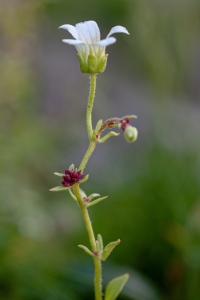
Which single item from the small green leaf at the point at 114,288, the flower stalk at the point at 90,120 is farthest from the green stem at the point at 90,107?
the small green leaf at the point at 114,288

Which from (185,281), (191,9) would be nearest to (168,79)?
(191,9)

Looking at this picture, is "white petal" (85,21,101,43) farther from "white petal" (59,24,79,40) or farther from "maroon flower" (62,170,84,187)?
"maroon flower" (62,170,84,187)

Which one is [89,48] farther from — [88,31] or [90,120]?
[90,120]

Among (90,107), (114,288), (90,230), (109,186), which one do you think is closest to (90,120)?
(90,107)

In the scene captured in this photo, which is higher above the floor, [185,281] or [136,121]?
[136,121]

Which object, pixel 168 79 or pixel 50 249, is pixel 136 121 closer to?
pixel 168 79

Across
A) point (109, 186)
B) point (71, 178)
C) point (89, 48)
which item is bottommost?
point (109, 186)
